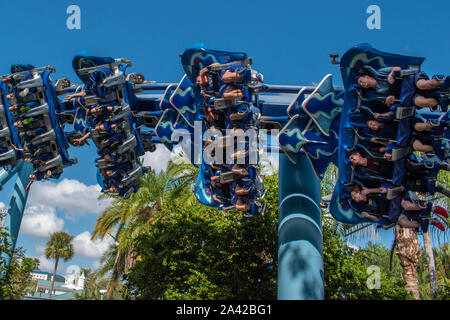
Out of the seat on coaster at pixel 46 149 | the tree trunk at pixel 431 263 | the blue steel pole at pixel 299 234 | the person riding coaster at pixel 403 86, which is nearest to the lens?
the person riding coaster at pixel 403 86

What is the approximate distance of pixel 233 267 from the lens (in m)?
12.8

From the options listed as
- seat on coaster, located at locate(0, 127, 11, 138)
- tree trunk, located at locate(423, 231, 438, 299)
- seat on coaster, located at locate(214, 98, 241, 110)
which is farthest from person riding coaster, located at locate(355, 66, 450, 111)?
tree trunk, located at locate(423, 231, 438, 299)

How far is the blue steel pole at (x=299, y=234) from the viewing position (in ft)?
29.5

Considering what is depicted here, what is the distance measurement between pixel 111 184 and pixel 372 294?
793 cm

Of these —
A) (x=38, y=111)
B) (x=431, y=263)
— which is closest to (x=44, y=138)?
(x=38, y=111)

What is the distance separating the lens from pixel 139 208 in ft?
64.6

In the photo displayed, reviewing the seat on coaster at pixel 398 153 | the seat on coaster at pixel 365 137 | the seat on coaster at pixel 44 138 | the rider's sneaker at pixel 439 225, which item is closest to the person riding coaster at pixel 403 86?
the seat on coaster at pixel 365 137

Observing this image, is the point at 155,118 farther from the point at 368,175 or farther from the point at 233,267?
the point at 368,175

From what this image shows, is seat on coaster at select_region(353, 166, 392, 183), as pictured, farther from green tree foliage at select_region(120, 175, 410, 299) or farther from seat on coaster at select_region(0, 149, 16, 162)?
seat on coaster at select_region(0, 149, 16, 162)

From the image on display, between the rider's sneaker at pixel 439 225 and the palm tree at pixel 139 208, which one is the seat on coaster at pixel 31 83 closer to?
the palm tree at pixel 139 208

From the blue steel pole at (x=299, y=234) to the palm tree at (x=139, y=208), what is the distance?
25.6 ft

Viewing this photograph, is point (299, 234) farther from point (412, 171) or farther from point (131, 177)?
point (131, 177)

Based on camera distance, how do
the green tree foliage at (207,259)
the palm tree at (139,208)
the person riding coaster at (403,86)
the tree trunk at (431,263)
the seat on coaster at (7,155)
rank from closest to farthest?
the person riding coaster at (403,86)
the green tree foliage at (207,259)
the seat on coaster at (7,155)
the tree trunk at (431,263)
the palm tree at (139,208)
